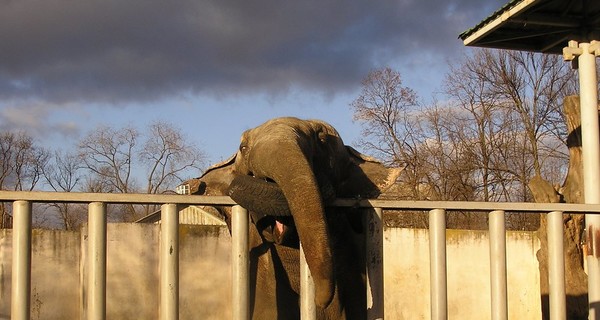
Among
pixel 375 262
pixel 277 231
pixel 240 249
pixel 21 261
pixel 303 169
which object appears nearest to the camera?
pixel 21 261

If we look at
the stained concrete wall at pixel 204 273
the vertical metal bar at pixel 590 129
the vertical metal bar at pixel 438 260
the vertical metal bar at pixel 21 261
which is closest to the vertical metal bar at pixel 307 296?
the vertical metal bar at pixel 438 260

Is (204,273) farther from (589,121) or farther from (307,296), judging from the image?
(307,296)

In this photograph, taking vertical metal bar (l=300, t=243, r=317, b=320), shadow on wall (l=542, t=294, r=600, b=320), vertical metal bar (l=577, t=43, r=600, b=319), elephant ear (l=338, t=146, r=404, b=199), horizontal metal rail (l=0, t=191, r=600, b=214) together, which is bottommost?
shadow on wall (l=542, t=294, r=600, b=320)

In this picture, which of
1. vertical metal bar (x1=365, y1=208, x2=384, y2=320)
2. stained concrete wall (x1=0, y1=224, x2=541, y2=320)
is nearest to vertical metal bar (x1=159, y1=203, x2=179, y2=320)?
vertical metal bar (x1=365, y1=208, x2=384, y2=320)

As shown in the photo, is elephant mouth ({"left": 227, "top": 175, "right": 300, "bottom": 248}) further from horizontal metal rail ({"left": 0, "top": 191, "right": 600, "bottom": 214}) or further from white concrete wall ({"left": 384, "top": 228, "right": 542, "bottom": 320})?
white concrete wall ({"left": 384, "top": 228, "right": 542, "bottom": 320})

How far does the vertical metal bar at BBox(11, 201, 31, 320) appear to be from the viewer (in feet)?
8.78

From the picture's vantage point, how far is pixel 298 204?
3080 millimetres

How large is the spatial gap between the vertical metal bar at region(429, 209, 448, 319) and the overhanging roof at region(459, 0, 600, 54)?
18.2ft

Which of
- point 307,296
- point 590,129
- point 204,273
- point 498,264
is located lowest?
point 204,273

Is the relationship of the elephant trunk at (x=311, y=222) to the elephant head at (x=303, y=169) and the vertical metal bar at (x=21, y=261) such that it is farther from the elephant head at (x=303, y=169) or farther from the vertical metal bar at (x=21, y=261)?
the vertical metal bar at (x=21, y=261)

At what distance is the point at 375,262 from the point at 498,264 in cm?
52

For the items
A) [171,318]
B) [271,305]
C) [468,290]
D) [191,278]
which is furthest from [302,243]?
[468,290]

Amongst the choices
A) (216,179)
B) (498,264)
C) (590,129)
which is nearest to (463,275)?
(590,129)

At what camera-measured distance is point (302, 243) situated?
3.04 m
